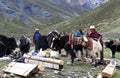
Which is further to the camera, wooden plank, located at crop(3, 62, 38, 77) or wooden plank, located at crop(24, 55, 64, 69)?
wooden plank, located at crop(24, 55, 64, 69)

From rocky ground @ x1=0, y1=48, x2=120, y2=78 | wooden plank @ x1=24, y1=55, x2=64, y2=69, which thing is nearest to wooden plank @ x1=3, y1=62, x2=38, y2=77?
rocky ground @ x1=0, y1=48, x2=120, y2=78

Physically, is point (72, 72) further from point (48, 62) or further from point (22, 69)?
point (22, 69)

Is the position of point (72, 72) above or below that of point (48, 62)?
below

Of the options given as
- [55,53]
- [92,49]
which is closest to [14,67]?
[92,49]

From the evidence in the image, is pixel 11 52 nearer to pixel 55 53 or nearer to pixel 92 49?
pixel 55 53

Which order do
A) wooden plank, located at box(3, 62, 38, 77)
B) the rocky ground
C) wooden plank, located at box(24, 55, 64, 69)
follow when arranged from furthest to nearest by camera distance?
1. wooden plank, located at box(24, 55, 64, 69)
2. the rocky ground
3. wooden plank, located at box(3, 62, 38, 77)

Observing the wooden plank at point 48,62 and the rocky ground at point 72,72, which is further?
the wooden plank at point 48,62

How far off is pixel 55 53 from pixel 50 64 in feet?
12.9

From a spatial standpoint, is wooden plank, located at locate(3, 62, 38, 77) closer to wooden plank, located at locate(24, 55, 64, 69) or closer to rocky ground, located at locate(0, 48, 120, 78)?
rocky ground, located at locate(0, 48, 120, 78)

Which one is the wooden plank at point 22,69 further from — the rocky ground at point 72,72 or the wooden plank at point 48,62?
the wooden plank at point 48,62

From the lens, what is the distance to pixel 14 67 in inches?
508

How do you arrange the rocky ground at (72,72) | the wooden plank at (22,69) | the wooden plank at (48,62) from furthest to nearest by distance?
the wooden plank at (48,62) < the rocky ground at (72,72) < the wooden plank at (22,69)

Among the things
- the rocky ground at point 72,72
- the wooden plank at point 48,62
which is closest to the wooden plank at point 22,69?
the rocky ground at point 72,72

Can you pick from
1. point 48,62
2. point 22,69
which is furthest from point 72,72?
point 22,69
